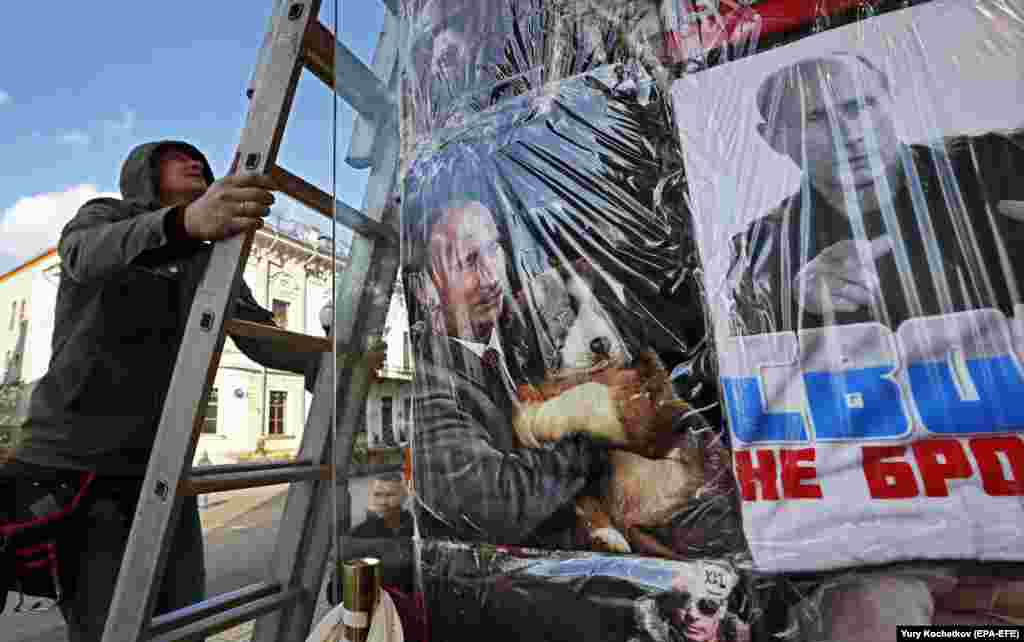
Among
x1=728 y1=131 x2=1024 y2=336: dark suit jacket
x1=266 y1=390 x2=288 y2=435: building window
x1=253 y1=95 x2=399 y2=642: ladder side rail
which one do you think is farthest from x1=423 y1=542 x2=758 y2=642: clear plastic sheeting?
x1=266 y1=390 x2=288 y2=435: building window

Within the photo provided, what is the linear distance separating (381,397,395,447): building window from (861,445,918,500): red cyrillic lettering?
96 centimetres

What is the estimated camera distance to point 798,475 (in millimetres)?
791

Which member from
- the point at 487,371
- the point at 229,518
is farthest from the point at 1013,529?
the point at 229,518

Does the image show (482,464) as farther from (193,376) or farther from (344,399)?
(193,376)

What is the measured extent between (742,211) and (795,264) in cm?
13

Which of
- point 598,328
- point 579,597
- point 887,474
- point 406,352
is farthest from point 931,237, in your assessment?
point 406,352

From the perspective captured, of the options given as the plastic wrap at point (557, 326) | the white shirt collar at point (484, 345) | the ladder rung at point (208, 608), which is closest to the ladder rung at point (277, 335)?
the plastic wrap at point (557, 326)

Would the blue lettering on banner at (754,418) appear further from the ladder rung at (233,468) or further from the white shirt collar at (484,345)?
the ladder rung at (233,468)

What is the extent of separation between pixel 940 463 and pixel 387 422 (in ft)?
3.50

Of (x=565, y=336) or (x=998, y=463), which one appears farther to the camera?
(x=565, y=336)

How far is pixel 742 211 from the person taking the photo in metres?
0.88

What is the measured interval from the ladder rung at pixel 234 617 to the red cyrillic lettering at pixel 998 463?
134cm

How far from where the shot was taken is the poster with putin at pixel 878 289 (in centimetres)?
71

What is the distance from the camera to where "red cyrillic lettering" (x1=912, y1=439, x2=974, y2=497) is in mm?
702
